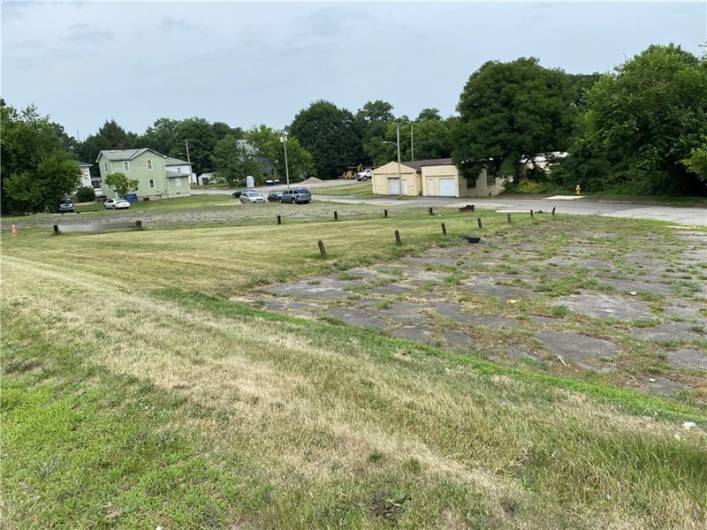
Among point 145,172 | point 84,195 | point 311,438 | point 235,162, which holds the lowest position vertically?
point 311,438

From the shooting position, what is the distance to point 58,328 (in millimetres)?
6020

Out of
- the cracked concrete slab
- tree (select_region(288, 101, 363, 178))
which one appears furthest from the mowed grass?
tree (select_region(288, 101, 363, 178))

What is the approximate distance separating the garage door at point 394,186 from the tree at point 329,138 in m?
43.2

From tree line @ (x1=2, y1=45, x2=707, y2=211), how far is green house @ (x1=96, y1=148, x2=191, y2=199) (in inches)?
315

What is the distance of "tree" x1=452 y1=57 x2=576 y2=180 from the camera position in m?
45.9

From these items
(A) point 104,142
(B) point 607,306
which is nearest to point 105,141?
(A) point 104,142

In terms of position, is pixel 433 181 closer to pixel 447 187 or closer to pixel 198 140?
pixel 447 187

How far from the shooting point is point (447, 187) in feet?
169

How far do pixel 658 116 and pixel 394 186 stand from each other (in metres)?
28.2

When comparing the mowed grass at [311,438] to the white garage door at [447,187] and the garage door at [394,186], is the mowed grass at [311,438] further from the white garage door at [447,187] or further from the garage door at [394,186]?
the garage door at [394,186]

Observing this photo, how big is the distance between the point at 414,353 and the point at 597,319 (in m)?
3.73

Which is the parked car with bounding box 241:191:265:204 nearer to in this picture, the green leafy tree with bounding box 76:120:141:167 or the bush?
the bush

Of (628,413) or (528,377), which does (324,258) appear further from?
(628,413)

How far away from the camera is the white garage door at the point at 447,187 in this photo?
51.0m
